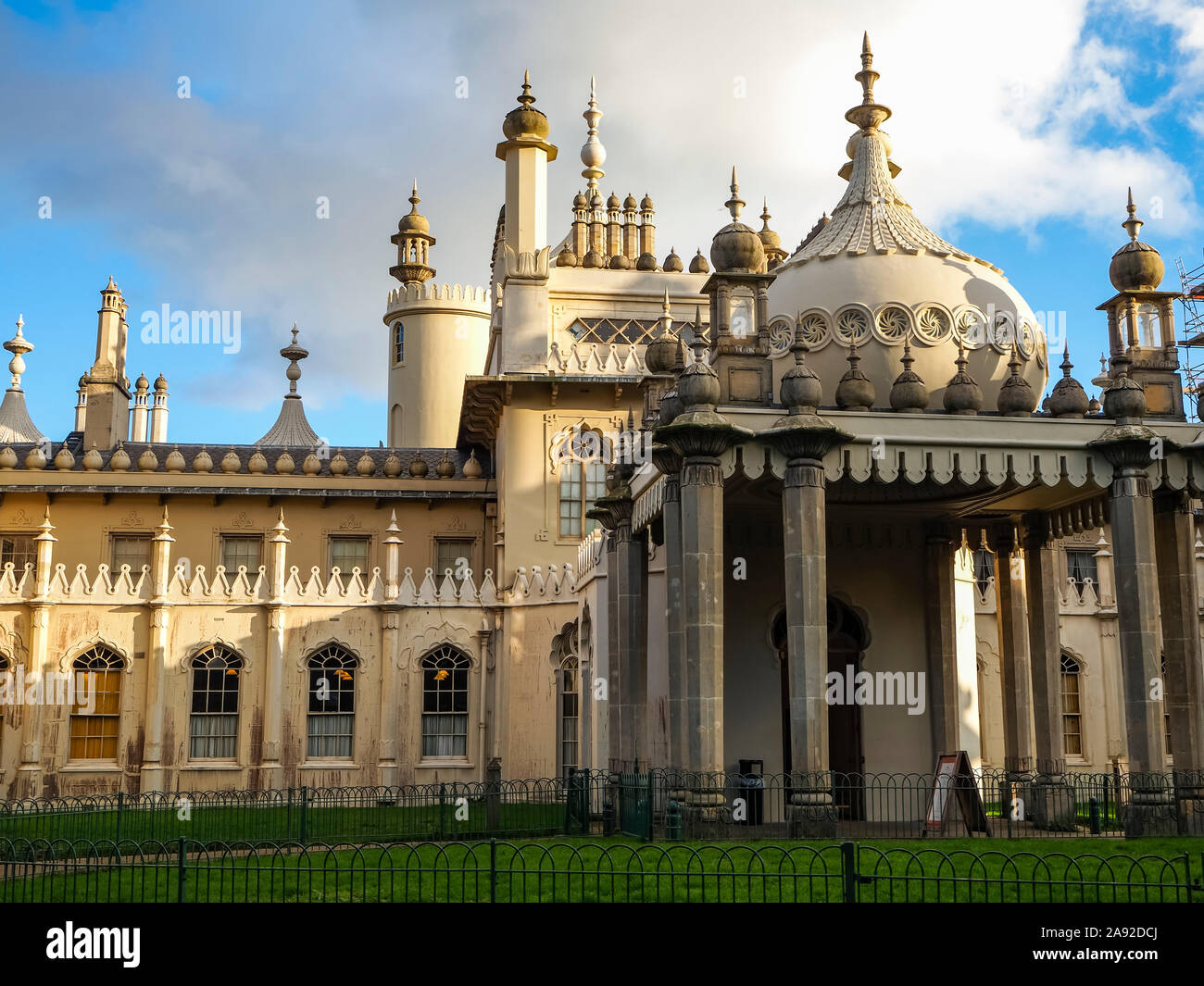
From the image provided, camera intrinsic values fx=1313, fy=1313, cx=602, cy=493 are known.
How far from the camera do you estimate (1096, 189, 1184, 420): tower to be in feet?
60.4

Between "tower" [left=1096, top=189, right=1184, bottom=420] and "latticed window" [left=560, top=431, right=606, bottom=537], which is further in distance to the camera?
"latticed window" [left=560, top=431, right=606, bottom=537]

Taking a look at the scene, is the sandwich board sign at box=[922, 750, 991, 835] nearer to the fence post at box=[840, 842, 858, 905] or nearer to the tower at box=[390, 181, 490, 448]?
the fence post at box=[840, 842, 858, 905]

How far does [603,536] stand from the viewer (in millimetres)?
23719

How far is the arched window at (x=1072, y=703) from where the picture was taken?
31.0 meters

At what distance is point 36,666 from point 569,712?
1190cm

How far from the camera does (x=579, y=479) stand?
104 ft

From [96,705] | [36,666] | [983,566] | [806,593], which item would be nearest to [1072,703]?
[983,566]

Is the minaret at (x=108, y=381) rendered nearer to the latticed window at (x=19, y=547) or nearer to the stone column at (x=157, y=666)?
the latticed window at (x=19, y=547)

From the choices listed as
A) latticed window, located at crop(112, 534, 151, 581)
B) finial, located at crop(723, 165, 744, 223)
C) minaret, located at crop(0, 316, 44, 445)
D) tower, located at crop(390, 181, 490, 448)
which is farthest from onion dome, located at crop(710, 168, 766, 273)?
minaret, located at crop(0, 316, 44, 445)

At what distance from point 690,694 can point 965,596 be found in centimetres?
896

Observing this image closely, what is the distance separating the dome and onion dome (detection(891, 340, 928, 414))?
97 centimetres

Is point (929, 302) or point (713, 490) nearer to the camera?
point (713, 490)
